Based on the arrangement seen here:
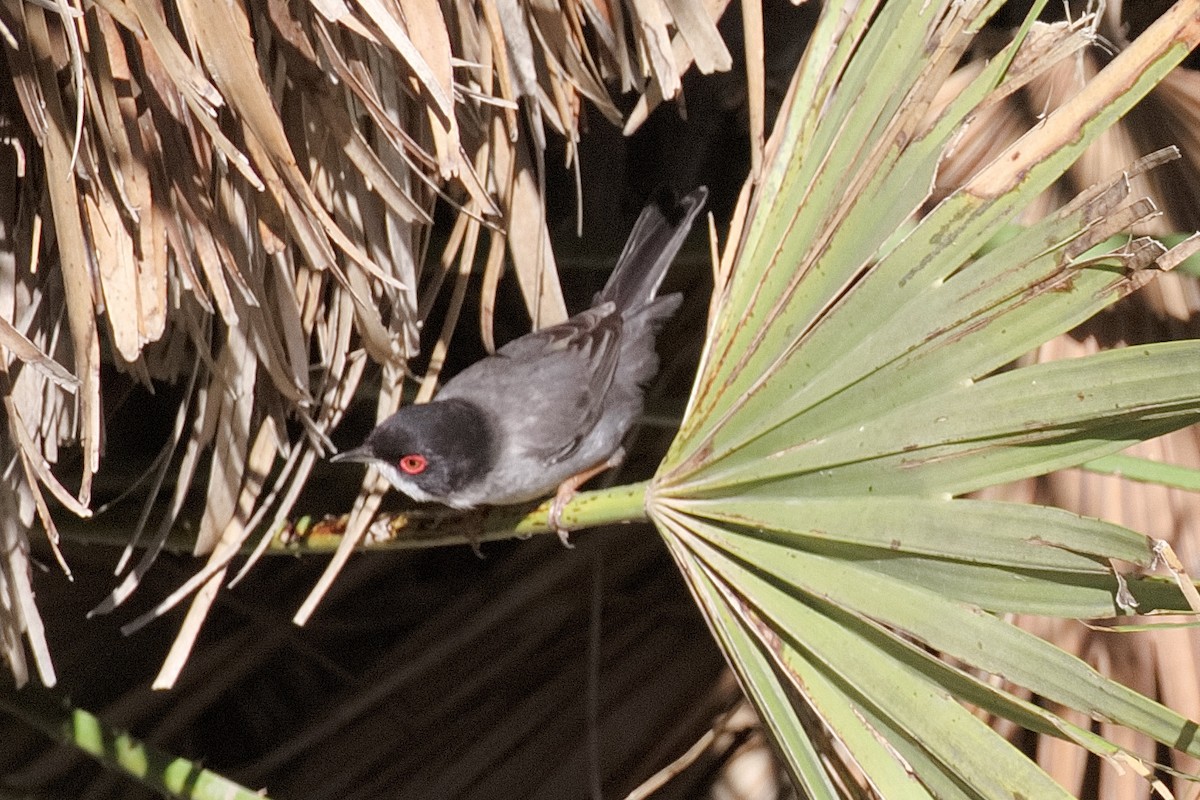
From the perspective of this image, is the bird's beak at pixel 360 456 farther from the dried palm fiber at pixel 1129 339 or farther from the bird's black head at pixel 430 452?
the dried palm fiber at pixel 1129 339

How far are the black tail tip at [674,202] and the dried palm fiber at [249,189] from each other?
2.17 ft

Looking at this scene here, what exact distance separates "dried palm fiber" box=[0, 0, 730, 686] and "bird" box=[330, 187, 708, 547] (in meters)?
0.24

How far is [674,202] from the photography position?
3479 millimetres

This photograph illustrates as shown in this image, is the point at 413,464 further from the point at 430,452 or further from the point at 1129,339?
the point at 1129,339

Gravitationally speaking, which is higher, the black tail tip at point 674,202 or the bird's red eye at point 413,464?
the black tail tip at point 674,202

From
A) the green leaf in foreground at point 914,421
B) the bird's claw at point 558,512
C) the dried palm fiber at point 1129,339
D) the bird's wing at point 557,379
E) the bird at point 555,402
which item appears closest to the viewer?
the green leaf in foreground at point 914,421

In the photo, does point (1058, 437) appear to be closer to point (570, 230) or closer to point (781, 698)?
point (781, 698)

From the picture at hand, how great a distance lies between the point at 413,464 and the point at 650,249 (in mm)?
1044

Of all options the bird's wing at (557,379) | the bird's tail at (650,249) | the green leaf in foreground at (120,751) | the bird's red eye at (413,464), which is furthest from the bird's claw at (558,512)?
the green leaf in foreground at (120,751)

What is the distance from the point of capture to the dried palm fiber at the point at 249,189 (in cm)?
215

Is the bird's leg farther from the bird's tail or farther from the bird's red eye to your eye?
the bird's tail

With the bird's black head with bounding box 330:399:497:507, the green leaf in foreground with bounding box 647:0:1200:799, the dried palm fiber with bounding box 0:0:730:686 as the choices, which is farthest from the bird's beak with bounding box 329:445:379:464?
the green leaf in foreground with bounding box 647:0:1200:799

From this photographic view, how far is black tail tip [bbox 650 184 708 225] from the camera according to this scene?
346 cm

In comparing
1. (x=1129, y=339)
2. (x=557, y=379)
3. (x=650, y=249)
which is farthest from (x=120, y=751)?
(x=1129, y=339)
